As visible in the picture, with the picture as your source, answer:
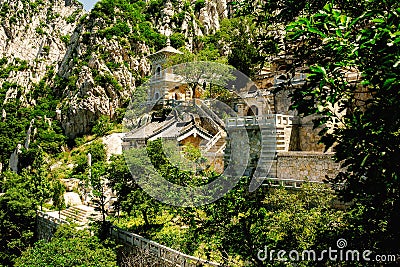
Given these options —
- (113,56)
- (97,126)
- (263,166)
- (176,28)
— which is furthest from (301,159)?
(176,28)

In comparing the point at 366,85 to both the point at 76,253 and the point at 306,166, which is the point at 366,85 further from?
the point at 76,253

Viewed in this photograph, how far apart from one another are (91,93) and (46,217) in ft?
73.6

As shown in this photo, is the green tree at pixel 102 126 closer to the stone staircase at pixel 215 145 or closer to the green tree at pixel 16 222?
the green tree at pixel 16 222

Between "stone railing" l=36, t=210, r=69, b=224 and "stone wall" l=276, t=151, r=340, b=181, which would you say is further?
"stone railing" l=36, t=210, r=69, b=224

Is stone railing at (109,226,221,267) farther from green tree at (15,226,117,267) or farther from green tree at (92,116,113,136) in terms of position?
green tree at (92,116,113,136)

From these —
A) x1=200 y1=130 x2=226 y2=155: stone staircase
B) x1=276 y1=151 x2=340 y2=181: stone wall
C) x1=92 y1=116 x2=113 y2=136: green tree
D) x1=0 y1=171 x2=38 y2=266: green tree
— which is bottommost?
x1=0 y1=171 x2=38 y2=266: green tree

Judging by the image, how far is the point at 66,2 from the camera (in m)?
83.4

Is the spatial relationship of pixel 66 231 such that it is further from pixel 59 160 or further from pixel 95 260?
pixel 59 160

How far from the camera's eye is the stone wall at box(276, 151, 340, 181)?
1296 centimetres

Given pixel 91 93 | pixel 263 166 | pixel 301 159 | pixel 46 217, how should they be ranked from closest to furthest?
pixel 301 159, pixel 263 166, pixel 46 217, pixel 91 93
